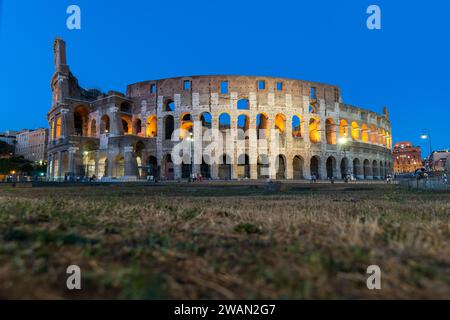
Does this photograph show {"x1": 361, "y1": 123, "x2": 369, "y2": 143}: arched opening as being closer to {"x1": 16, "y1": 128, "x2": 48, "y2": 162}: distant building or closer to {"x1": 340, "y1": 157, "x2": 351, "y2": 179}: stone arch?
{"x1": 340, "y1": 157, "x2": 351, "y2": 179}: stone arch

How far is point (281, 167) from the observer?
38375 mm

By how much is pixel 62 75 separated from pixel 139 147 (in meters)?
17.0

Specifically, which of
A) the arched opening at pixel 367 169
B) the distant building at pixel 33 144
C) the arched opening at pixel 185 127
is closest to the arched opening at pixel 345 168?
the arched opening at pixel 367 169

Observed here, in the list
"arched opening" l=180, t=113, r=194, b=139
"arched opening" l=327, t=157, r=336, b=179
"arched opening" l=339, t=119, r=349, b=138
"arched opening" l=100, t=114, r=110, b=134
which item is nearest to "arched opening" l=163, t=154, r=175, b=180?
"arched opening" l=180, t=113, r=194, b=139

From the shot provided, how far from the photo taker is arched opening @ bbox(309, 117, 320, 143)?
126 feet

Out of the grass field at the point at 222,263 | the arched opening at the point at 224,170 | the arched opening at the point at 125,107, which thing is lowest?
the grass field at the point at 222,263

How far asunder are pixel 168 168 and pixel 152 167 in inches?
107

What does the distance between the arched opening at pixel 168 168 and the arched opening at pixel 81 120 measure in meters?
16.7

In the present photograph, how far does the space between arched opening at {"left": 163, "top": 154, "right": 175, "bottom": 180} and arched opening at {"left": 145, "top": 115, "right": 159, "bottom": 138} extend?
414 cm

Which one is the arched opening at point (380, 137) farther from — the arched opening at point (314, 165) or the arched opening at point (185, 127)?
the arched opening at point (185, 127)

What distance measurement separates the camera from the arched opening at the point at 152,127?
37.5 meters

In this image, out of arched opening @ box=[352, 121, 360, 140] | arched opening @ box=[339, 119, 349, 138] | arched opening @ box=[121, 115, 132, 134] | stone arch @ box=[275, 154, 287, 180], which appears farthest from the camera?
arched opening @ box=[352, 121, 360, 140]

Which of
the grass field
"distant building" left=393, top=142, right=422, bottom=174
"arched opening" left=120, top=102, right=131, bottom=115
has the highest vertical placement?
"arched opening" left=120, top=102, right=131, bottom=115

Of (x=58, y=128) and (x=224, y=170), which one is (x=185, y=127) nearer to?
(x=224, y=170)
